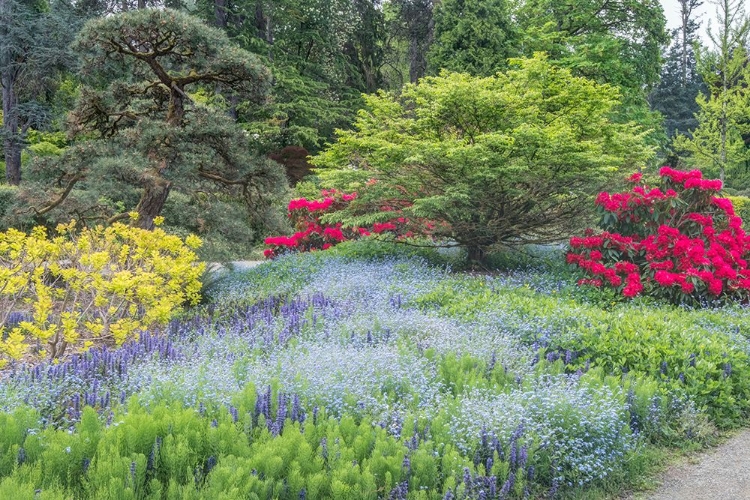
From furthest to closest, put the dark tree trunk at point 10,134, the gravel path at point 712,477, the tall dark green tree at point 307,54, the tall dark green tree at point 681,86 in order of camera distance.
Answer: the tall dark green tree at point 681,86
the tall dark green tree at point 307,54
the dark tree trunk at point 10,134
the gravel path at point 712,477

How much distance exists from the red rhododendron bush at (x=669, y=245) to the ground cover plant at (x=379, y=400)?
539 mm

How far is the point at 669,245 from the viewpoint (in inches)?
282

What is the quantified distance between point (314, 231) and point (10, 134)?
11693 millimetres

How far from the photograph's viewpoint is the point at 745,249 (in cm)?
769

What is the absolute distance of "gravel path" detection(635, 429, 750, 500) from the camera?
3.24 meters

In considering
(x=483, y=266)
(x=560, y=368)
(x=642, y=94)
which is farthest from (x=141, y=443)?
(x=642, y=94)

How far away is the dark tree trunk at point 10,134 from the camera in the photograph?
17.4 meters

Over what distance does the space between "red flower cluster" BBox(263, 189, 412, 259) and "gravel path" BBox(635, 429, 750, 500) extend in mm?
6521

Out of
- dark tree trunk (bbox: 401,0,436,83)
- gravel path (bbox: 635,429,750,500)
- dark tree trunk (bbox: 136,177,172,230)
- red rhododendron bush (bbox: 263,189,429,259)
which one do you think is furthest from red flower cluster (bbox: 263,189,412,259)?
dark tree trunk (bbox: 401,0,436,83)

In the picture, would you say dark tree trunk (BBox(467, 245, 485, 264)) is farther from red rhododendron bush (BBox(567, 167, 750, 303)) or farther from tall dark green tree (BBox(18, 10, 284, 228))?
tall dark green tree (BBox(18, 10, 284, 228))

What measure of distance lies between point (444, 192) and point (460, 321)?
2.65 m

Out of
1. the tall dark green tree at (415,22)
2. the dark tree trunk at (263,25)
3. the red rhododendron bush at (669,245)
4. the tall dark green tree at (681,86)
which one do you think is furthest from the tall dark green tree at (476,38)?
the tall dark green tree at (681,86)

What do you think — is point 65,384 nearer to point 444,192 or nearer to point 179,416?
point 179,416

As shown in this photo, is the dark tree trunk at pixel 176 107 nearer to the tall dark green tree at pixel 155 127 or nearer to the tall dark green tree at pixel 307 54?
the tall dark green tree at pixel 155 127
